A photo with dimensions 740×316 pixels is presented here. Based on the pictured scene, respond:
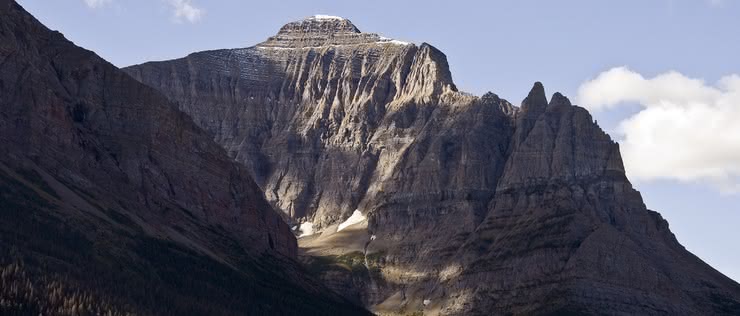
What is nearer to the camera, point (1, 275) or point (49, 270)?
point (1, 275)

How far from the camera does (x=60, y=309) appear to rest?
17225 cm

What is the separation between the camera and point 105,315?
176m

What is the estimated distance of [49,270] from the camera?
619ft

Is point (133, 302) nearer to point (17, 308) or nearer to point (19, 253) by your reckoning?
point (19, 253)

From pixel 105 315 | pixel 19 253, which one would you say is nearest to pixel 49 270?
pixel 19 253

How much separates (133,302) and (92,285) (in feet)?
18.8

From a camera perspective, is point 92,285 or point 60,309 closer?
point 60,309

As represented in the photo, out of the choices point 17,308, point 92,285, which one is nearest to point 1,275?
point 17,308

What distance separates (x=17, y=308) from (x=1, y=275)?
251 inches

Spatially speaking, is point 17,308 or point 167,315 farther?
point 167,315

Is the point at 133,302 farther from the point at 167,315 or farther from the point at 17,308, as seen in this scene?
the point at 17,308

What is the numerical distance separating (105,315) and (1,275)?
12.0 metres

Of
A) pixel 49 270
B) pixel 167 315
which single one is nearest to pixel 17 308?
pixel 49 270

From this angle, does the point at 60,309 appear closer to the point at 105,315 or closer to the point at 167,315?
the point at 105,315
